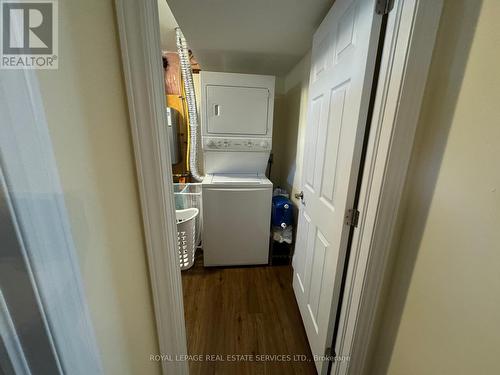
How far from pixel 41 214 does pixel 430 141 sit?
1.04 meters

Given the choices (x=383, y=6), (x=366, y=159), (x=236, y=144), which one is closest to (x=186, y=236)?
(x=236, y=144)

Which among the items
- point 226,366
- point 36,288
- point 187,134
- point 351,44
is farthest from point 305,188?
point 187,134

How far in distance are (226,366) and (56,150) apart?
1.51 m

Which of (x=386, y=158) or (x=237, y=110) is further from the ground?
(x=237, y=110)

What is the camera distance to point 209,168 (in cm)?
223

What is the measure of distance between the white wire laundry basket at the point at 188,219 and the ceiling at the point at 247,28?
1313 millimetres

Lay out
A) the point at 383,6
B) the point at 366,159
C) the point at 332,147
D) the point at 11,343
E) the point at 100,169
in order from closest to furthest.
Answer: the point at 11,343 < the point at 100,169 < the point at 383,6 < the point at 366,159 < the point at 332,147

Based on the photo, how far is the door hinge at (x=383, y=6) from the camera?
68cm

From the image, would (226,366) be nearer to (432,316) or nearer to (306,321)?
(306,321)

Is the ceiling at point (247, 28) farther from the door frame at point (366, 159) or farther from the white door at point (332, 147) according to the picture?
the door frame at point (366, 159)

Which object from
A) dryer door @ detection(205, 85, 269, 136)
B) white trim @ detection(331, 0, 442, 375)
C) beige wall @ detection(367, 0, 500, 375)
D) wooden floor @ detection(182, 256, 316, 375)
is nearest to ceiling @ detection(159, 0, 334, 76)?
dryer door @ detection(205, 85, 269, 136)

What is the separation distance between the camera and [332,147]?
102 cm

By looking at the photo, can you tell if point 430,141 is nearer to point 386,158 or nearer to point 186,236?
point 386,158

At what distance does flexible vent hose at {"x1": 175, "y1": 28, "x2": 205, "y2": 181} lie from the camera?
2047 millimetres
